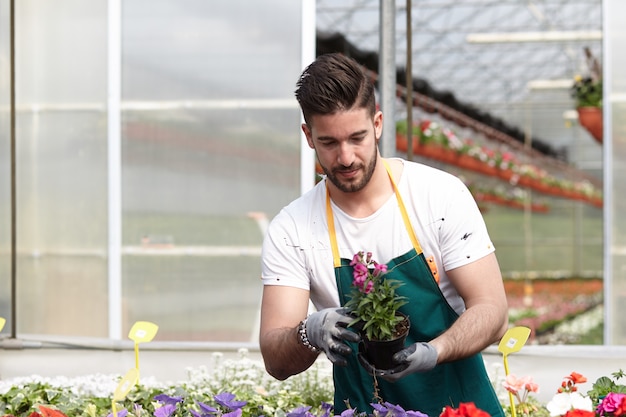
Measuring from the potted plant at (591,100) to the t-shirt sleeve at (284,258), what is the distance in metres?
3.86

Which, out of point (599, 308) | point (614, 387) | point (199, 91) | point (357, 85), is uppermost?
point (199, 91)

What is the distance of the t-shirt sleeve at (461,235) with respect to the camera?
5.69ft

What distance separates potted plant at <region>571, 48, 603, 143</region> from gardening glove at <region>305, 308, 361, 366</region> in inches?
161

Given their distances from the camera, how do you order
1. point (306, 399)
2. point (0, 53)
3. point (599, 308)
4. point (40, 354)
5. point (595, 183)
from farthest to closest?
1. point (595, 183)
2. point (599, 308)
3. point (0, 53)
4. point (40, 354)
5. point (306, 399)

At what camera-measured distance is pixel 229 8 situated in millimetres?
4234

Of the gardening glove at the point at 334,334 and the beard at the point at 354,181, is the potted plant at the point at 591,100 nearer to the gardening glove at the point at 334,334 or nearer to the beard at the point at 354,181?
the beard at the point at 354,181

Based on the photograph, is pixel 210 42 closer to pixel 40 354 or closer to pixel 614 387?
pixel 40 354

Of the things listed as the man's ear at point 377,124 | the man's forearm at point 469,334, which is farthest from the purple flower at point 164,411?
the man's ear at point 377,124

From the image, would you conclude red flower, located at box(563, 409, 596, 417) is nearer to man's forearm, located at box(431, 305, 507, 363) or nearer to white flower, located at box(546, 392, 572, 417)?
white flower, located at box(546, 392, 572, 417)

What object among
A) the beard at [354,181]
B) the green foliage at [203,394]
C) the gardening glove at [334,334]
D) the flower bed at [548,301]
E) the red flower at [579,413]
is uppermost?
the beard at [354,181]

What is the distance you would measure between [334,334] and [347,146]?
0.36m

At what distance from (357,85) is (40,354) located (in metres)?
2.52

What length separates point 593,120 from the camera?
17.6 feet

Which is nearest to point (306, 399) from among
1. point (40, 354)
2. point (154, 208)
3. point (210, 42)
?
point (40, 354)
